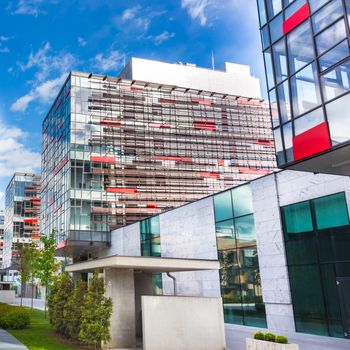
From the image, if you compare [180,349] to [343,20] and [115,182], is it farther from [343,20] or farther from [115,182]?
[115,182]

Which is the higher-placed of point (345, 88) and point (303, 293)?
point (345, 88)

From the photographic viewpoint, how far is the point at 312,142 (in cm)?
1336

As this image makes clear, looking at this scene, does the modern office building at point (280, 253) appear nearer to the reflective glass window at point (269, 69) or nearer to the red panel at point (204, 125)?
the reflective glass window at point (269, 69)

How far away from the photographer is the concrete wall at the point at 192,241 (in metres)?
27.2

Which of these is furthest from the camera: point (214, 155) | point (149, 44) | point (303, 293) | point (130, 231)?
point (149, 44)

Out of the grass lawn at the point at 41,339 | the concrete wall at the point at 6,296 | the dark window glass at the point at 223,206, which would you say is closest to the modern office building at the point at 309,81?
the dark window glass at the point at 223,206

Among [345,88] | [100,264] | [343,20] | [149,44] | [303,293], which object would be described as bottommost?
[303,293]

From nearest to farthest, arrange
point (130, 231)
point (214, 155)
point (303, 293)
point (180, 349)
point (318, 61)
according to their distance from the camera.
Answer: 1. point (318, 61)
2. point (180, 349)
3. point (303, 293)
4. point (130, 231)
5. point (214, 155)

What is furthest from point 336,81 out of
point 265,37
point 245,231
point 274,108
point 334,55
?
point 245,231

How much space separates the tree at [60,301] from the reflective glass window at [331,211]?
12499 millimetres

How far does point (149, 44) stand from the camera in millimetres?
66125

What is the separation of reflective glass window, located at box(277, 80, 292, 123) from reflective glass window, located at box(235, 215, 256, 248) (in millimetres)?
9860

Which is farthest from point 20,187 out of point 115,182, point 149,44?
point 115,182

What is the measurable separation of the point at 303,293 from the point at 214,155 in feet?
121
